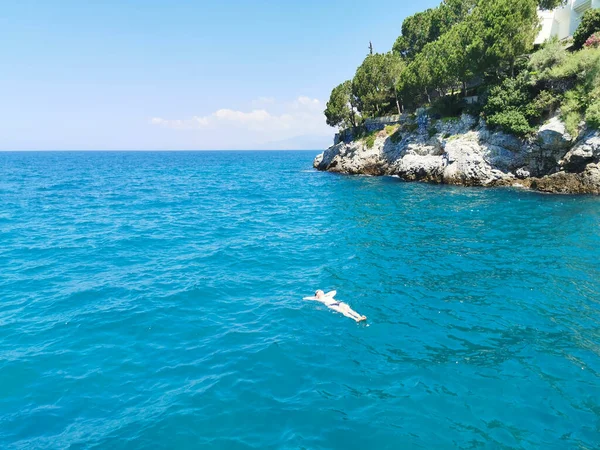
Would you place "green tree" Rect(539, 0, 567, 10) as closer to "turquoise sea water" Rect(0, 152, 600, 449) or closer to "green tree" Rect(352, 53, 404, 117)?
"green tree" Rect(352, 53, 404, 117)

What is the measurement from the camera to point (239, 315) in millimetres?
17297

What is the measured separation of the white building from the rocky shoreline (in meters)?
20.9

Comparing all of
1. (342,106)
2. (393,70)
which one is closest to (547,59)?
(393,70)

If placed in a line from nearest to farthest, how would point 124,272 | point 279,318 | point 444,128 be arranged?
point 279,318, point 124,272, point 444,128

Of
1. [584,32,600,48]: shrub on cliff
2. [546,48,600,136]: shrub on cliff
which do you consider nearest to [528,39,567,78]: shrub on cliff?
[546,48,600,136]: shrub on cliff

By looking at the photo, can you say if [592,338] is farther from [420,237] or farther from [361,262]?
[420,237]

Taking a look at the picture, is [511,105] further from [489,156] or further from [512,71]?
[512,71]

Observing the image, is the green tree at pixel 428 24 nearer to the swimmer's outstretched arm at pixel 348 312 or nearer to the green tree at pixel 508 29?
the green tree at pixel 508 29

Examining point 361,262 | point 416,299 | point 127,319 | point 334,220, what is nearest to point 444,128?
point 334,220

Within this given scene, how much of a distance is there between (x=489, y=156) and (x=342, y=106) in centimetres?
3652

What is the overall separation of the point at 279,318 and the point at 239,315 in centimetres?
192

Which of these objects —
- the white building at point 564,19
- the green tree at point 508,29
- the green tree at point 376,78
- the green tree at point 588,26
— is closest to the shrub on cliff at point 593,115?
the green tree at point 508,29

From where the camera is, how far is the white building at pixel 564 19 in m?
54.3

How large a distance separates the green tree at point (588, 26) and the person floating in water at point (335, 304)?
169 ft
